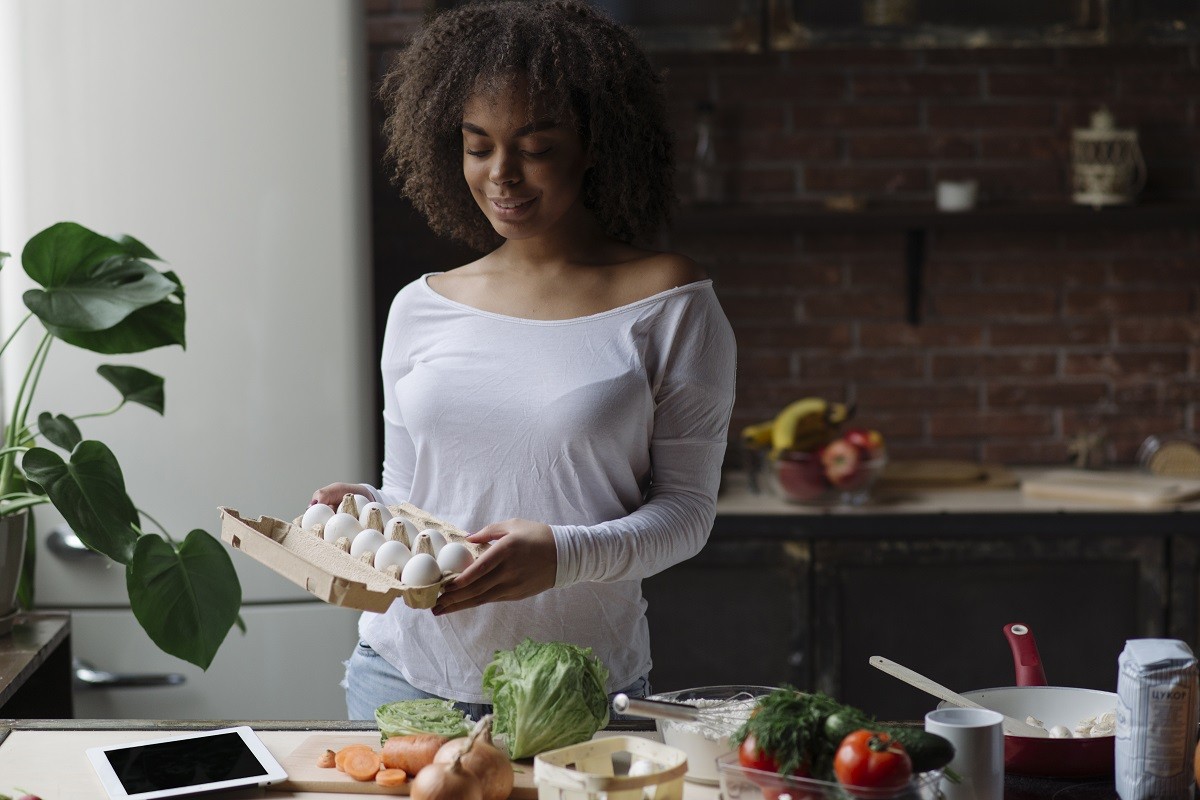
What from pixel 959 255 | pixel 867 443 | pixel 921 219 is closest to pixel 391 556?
pixel 867 443

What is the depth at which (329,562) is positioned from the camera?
140cm

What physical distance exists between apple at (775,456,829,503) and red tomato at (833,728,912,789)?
5.34ft

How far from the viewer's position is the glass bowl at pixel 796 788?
1.12 m

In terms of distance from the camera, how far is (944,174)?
3.16 meters

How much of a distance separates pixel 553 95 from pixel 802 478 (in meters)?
1.36

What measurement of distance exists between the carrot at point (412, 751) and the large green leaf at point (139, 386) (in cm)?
101

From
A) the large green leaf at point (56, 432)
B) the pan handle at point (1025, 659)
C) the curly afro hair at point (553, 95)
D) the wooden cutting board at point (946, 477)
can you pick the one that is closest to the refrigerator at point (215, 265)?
the large green leaf at point (56, 432)

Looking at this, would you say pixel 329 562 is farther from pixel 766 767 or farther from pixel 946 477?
pixel 946 477

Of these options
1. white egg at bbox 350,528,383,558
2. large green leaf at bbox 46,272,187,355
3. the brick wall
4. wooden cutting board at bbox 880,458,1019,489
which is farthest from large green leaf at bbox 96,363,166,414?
wooden cutting board at bbox 880,458,1019,489

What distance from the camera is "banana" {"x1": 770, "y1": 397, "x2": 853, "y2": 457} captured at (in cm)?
279

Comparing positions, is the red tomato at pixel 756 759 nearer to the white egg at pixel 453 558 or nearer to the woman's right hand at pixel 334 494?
the white egg at pixel 453 558

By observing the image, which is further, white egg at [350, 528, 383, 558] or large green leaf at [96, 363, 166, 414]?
large green leaf at [96, 363, 166, 414]

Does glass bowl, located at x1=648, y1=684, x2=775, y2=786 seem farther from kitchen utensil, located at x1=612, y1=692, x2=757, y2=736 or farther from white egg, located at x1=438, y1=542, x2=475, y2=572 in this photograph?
white egg, located at x1=438, y1=542, x2=475, y2=572

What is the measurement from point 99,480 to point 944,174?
6.79 feet
